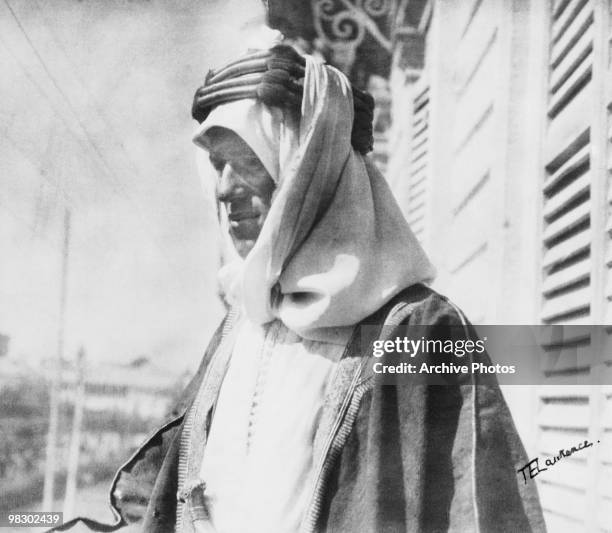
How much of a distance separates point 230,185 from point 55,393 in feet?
2.00

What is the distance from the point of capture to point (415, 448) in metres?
1.23

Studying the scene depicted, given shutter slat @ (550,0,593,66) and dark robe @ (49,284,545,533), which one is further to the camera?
shutter slat @ (550,0,593,66)

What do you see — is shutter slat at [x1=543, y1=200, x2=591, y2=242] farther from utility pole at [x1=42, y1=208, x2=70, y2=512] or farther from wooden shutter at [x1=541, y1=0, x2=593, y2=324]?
utility pole at [x1=42, y1=208, x2=70, y2=512]

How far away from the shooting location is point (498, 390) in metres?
1.27

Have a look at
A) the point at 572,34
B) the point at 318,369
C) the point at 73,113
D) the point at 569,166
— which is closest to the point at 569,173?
the point at 569,166

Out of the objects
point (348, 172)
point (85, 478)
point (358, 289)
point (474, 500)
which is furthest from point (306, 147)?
point (85, 478)

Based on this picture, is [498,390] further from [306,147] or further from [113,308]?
[113,308]

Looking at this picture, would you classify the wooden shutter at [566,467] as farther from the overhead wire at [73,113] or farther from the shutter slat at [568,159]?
the overhead wire at [73,113]

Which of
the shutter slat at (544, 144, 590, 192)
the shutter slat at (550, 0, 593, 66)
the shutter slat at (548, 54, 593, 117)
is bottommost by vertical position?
the shutter slat at (544, 144, 590, 192)

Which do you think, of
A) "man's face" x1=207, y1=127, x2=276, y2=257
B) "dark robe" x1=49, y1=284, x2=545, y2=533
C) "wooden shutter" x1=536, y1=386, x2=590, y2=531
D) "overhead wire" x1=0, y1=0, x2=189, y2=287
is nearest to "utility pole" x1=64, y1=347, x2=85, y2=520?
"overhead wire" x1=0, y1=0, x2=189, y2=287

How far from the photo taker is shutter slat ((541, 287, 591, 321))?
150 centimetres

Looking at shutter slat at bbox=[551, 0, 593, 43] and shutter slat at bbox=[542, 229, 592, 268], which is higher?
shutter slat at bbox=[551, 0, 593, 43]

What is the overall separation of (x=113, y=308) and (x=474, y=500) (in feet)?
2.76
